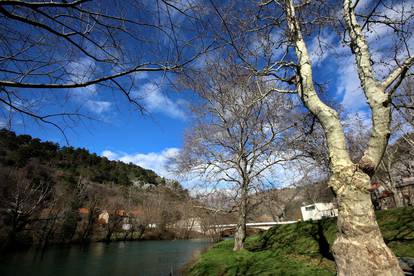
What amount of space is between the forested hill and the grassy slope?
6.22m

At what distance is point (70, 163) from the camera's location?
6731 cm

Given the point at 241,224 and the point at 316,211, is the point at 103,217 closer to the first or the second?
the point at 316,211

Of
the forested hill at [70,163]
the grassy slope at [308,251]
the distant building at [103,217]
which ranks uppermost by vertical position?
the forested hill at [70,163]

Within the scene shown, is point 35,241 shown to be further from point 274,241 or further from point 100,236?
point 274,241

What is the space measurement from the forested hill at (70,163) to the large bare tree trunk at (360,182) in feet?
39.5

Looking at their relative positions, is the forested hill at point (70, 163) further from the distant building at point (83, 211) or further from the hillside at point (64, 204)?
the distant building at point (83, 211)

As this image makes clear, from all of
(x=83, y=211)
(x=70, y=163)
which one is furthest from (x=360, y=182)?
(x=70, y=163)

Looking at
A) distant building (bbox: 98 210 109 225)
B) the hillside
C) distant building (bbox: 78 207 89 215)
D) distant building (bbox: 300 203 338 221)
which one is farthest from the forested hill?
distant building (bbox: 300 203 338 221)

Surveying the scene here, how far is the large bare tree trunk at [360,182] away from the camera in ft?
11.0

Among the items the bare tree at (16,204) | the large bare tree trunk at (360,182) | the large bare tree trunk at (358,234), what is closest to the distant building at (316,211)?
the bare tree at (16,204)

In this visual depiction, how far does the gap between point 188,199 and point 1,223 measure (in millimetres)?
23914

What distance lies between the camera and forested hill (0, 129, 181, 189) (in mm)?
49806

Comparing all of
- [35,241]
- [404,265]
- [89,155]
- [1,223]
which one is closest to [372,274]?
[404,265]

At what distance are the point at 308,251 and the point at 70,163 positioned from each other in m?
68.9
